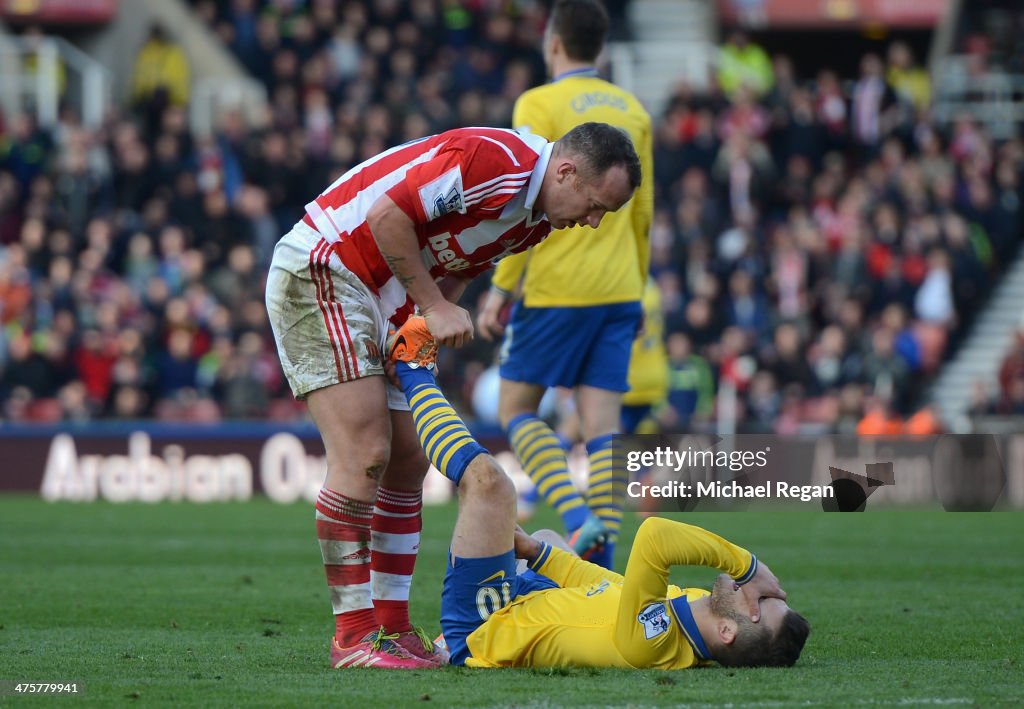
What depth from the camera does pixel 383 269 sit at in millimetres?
6363

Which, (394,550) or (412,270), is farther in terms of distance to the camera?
(394,550)

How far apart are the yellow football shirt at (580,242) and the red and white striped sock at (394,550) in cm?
215

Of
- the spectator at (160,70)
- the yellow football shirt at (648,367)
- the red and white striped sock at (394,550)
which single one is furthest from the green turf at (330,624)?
the spectator at (160,70)

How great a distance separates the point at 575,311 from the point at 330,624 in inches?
85.2

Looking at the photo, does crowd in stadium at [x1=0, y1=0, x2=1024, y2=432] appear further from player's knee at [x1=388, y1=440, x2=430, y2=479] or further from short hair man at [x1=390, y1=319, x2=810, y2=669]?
short hair man at [x1=390, y1=319, x2=810, y2=669]

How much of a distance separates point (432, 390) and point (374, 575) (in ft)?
2.86

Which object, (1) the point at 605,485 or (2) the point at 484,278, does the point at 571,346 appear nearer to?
(1) the point at 605,485

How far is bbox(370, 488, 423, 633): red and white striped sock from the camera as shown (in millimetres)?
6566

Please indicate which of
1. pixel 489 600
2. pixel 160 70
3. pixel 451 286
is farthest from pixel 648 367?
pixel 160 70

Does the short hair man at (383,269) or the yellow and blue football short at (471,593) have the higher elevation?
the short hair man at (383,269)

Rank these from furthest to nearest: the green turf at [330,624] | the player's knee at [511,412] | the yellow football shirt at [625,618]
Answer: the player's knee at [511,412]
the yellow football shirt at [625,618]
the green turf at [330,624]

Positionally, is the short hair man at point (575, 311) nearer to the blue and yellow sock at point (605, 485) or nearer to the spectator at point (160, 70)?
the blue and yellow sock at point (605, 485)

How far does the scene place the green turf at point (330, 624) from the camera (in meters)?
5.48

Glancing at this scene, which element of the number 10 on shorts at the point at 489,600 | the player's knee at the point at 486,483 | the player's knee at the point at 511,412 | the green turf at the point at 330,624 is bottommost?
the green turf at the point at 330,624
